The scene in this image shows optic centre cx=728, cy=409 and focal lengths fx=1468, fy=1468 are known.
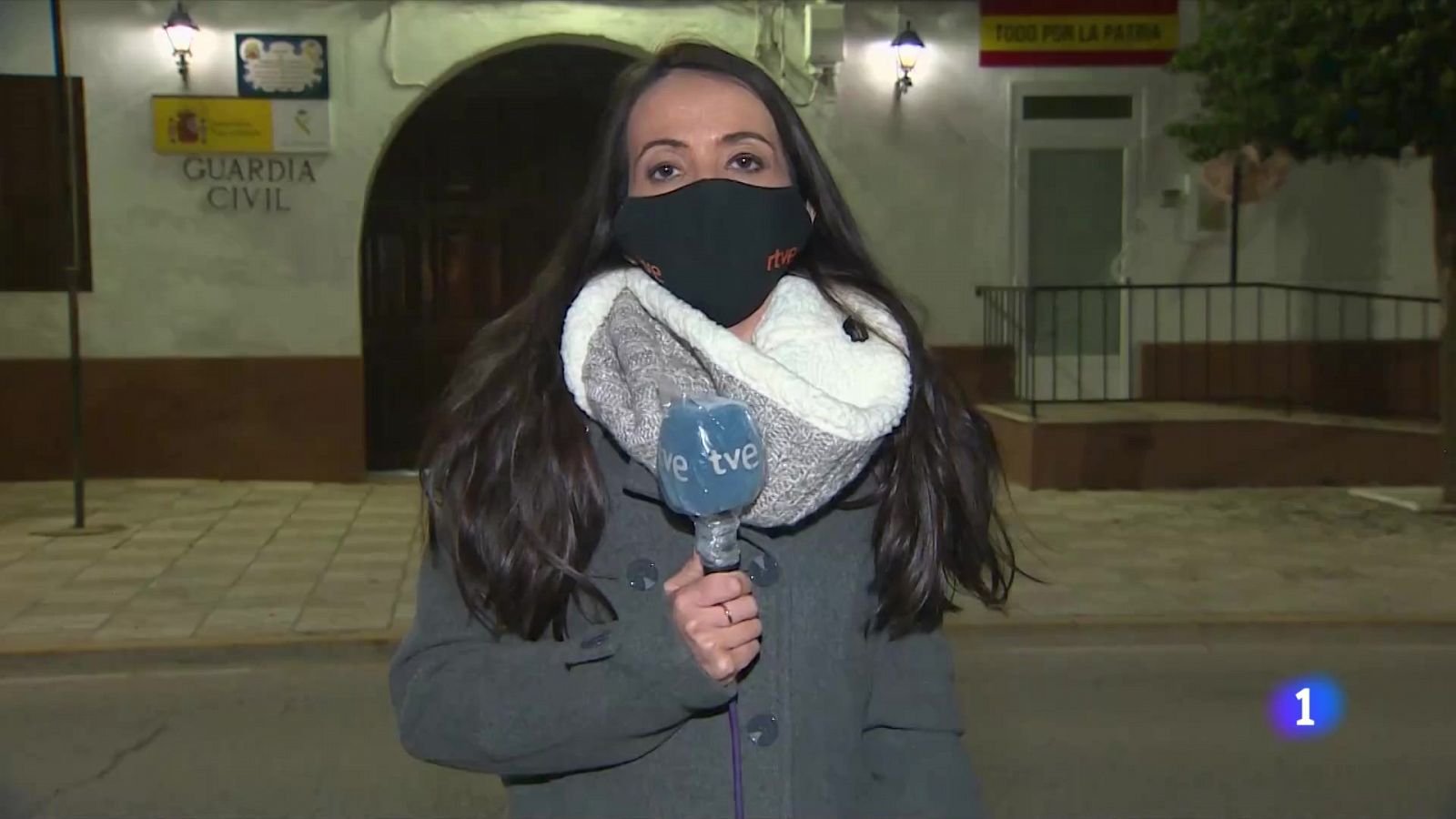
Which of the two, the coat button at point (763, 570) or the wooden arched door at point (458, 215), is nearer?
the coat button at point (763, 570)

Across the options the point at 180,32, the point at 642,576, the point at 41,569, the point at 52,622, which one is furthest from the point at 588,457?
the point at 180,32

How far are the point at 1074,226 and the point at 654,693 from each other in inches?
461

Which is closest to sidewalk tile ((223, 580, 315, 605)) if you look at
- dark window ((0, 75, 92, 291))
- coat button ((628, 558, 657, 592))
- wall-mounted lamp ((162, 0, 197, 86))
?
dark window ((0, 75, 92, 291))

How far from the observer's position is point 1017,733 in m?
5.74

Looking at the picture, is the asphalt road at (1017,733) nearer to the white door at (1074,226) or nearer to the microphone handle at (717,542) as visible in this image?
the microphone handle at (717,542)

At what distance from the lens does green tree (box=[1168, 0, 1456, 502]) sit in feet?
28.9

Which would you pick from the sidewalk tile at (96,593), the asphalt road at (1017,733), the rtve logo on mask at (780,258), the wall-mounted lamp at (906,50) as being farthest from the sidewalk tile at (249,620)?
the wall-mounted lamp at (906,50)

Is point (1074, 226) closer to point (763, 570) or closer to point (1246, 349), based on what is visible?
point (1246, 349)

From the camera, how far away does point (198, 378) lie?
458 inches

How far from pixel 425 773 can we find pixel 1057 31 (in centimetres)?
925

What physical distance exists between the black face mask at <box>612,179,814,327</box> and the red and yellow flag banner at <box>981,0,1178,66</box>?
10846 millimetres

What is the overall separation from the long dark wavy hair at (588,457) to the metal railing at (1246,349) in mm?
10852

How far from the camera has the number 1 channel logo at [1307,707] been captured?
579 centimetres

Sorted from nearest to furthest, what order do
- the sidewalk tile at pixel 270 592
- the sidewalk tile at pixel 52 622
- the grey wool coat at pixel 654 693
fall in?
1. the grey wool coat at pixel 654 693
2. the sidewalk tile at pixel 52 622
3. the sidewalk tile at pixel 270 592
